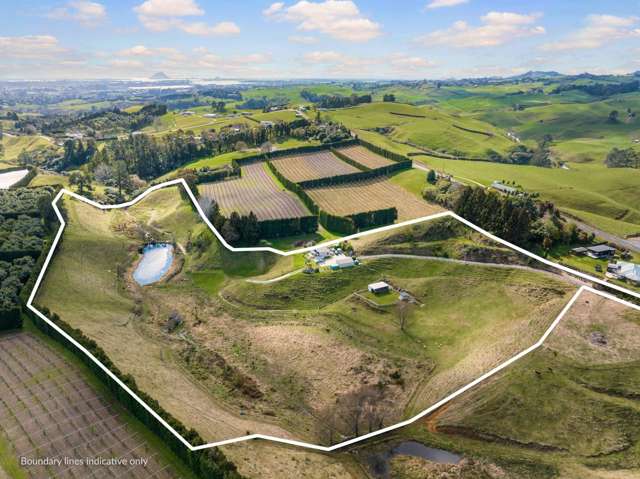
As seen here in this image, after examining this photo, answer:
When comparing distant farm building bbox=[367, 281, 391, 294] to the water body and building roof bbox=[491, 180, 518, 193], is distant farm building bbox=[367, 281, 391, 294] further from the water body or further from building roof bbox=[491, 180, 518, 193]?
the water body

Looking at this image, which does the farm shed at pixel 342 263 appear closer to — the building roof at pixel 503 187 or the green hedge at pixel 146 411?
the green hedge at pixel 146 411

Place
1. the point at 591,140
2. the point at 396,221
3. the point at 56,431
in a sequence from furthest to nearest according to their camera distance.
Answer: the point at 591,140 → the point at 396,221 → the point at 56,431

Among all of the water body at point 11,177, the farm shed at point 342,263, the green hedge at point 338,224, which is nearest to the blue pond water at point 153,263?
the green hedge at point 338,224

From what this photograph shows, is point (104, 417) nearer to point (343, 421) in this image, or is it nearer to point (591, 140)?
point (343, 421)

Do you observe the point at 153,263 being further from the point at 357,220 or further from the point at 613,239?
the point at 613,239

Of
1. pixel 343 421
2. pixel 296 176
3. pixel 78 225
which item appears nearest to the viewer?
pixel 343 421

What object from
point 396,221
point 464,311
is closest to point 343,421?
point 464,311

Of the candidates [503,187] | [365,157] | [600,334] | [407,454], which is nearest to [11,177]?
[365,157]
